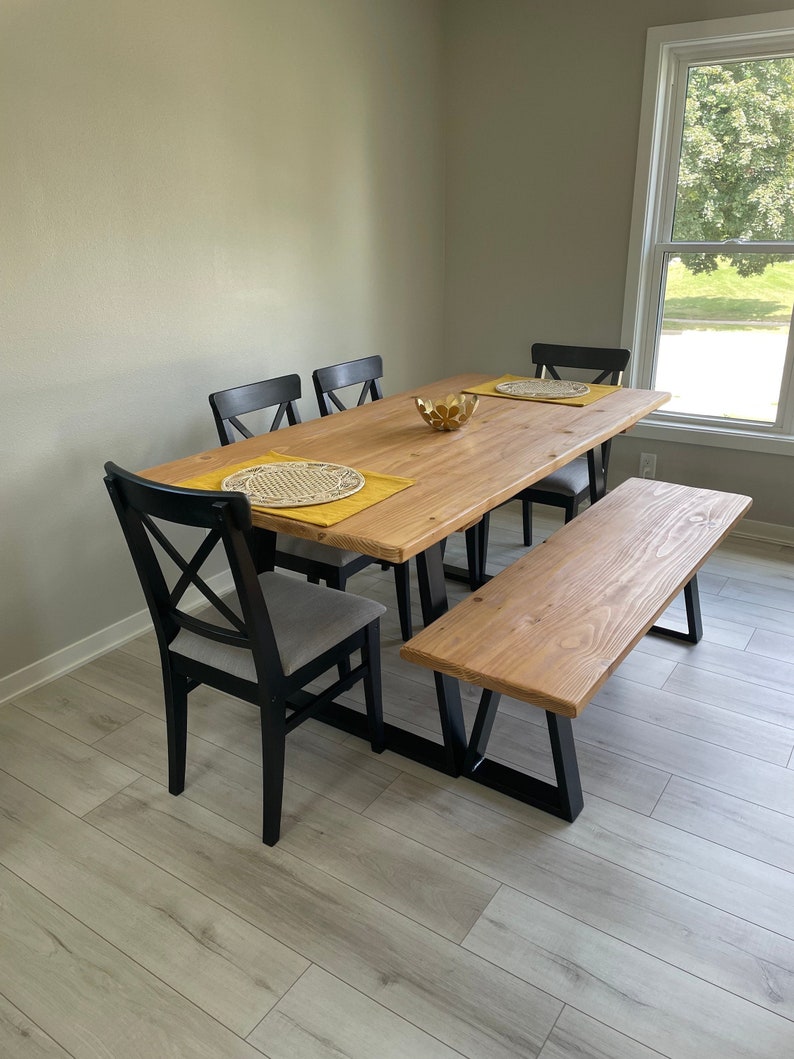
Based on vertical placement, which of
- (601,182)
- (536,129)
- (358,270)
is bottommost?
(358,270)

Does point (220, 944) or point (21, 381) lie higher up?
point (21, 381)

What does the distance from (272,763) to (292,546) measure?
2.63 feet

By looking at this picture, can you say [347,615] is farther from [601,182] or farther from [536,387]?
[601,182]

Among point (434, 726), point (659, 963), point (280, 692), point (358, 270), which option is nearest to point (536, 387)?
point (358, 270)

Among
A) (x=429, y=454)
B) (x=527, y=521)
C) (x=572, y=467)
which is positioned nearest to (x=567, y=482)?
(x=572, y=467)

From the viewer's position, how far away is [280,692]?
5.68 feet

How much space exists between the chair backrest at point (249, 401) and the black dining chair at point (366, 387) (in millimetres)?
106

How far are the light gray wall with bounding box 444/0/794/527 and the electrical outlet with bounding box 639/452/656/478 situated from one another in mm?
34

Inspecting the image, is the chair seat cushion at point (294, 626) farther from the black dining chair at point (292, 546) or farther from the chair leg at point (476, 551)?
the chair leg at point (476, 551)

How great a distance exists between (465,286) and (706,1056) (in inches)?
138

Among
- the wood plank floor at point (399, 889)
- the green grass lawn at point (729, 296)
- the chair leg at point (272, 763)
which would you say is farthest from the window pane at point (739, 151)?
the chair leg at point (272, 763)

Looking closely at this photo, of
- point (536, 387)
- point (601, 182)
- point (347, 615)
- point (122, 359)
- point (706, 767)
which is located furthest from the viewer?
point (601, 182)

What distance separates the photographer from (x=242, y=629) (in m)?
1.67

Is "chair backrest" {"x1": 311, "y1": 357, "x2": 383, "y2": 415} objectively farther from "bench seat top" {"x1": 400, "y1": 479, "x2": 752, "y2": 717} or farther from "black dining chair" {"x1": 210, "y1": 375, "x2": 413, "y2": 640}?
"bench seat top" {"x1": 400, "y1": 479, "x2": 752, "y2": 717}
